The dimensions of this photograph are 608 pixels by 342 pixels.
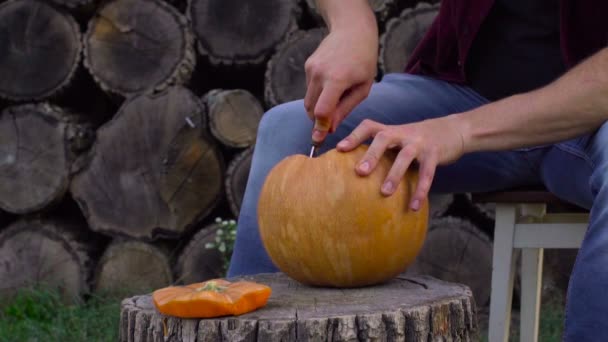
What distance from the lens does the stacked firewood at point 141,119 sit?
112 inches

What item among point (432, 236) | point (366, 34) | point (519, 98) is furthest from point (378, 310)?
point (432, 236)

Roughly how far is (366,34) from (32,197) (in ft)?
6.05

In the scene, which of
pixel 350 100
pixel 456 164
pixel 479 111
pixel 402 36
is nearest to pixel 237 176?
pixel 402 36

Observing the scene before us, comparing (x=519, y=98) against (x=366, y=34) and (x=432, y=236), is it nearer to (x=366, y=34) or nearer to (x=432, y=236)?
(x=366, y=34)

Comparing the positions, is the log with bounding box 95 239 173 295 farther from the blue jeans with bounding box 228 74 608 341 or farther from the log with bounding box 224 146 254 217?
the blue jeans with bounding box 228 74 608 341

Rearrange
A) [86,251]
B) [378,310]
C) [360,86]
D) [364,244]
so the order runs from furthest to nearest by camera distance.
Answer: [86,251]
[360,86]
[364,244]
[378,310]

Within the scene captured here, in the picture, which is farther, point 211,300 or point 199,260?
point 199,260

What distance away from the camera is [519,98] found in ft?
4.46

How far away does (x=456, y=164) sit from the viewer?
164cm

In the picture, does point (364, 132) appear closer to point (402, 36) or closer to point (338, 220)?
point (338, 220)

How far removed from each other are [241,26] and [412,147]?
1683 mm

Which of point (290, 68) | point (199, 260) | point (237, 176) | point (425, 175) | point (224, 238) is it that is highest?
point (425, 175)

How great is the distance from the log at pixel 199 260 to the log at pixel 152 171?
0.06m

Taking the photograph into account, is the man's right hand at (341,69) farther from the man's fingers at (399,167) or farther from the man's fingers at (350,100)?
the man's fingers at (399,167)
